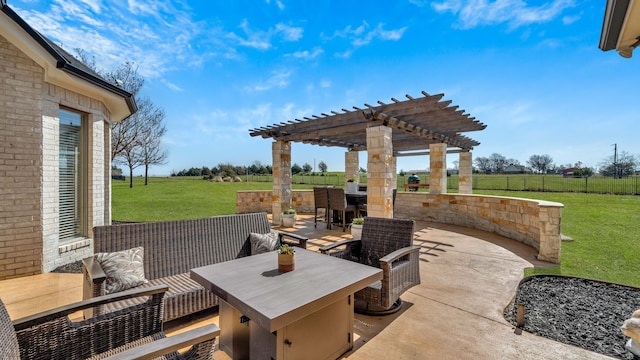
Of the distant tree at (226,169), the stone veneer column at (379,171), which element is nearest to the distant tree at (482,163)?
the distant tree at (226,169)

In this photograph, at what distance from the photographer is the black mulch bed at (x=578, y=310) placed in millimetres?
2249

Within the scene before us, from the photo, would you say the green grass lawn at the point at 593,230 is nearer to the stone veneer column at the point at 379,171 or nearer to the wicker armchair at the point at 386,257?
the wicker armchair at the point at 386,257

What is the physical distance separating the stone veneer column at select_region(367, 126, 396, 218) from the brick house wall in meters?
5.70

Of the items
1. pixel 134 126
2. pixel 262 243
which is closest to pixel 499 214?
pixel 262 243

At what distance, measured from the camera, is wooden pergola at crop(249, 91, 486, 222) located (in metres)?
5.38

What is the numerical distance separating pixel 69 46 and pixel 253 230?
13.3 metres

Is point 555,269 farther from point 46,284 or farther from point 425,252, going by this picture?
point 46,284

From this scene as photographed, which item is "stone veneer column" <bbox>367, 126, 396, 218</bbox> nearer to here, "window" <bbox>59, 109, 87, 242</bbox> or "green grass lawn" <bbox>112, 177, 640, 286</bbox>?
"green grass lawn" <bbox>112, 177, 640, 286</bbox>

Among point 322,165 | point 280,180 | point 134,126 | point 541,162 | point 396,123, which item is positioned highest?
point 134,126

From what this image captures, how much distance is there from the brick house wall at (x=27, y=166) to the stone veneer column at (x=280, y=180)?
186 inches

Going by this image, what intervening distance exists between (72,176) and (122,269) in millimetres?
3632

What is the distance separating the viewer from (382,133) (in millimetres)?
5539

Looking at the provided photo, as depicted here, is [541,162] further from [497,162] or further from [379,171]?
[379,171]

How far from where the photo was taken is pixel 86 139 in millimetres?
4734
